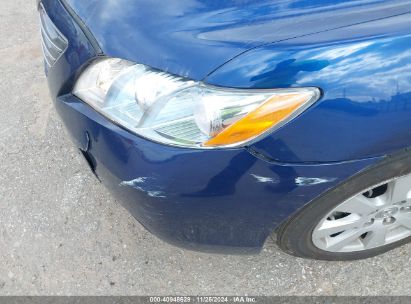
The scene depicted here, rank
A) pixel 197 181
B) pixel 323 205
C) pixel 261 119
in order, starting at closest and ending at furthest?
pixel 261 119
pixel 197 181
pixel 323 205

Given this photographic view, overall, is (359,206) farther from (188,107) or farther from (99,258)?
(99,258)

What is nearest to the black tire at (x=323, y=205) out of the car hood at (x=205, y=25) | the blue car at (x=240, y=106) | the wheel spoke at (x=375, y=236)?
the blue car at (x=240, y=106)

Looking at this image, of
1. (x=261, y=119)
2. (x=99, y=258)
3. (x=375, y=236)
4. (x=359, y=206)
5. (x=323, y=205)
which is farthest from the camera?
(x=99, y=258)

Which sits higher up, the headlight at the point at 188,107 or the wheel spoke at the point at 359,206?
the headlight at the point at 188,107

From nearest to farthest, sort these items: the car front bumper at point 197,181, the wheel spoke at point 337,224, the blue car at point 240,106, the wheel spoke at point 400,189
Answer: the blue car at point 240,106
the car front bumper at point 197,181
the wheel spoke at point 400,189
the wheel spoke at point 337,224

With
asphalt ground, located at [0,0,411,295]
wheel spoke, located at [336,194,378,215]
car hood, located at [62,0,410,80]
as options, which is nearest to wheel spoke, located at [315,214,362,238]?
wheel spoke, located at [336,194,378,215]

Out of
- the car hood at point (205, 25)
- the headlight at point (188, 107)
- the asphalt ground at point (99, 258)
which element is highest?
the car hood at point (205, 25)

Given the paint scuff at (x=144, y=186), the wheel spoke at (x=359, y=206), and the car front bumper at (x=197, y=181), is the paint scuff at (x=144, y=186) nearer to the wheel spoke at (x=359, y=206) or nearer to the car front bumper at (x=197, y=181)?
the car front bumper at (x=197, y=181)

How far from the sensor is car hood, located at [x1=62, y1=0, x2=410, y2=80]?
1326mm

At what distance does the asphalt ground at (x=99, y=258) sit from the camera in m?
2.08

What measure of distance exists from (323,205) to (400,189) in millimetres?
333

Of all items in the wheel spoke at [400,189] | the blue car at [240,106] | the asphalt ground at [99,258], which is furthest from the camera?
the asphalt ground at [99,258]

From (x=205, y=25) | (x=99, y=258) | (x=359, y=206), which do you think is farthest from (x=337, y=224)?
(x=99, y=258)

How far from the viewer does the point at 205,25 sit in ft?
4.69
